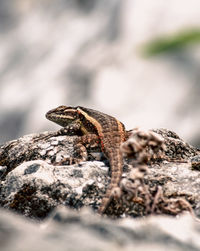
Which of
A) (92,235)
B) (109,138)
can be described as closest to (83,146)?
(109,138)

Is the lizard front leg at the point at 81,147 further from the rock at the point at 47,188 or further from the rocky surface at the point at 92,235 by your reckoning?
the rocky surface at the point at 92,235

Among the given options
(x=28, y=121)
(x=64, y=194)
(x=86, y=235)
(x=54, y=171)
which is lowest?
(x=86, y=235)

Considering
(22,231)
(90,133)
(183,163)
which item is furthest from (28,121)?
(22,231)

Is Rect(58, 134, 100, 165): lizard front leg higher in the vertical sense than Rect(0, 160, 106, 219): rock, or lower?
higher

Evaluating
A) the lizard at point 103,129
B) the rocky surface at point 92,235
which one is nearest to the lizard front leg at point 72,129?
the lizard at point 103,129

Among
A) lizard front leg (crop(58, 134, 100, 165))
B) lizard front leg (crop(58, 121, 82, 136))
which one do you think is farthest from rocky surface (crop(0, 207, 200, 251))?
lizard front leg (crop(58, 121, 82, 136))

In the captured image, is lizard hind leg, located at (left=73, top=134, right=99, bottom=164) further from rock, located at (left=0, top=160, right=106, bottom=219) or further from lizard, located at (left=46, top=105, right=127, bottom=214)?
rock, located at (left=0, top=160, right=106, bottom=219)

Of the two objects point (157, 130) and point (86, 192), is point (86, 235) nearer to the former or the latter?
point (86, 192)

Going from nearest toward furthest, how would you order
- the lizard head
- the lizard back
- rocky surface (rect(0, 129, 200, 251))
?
rocky surface (rect(0, 129, 200, 251)) → the lizard back → the lizard head
